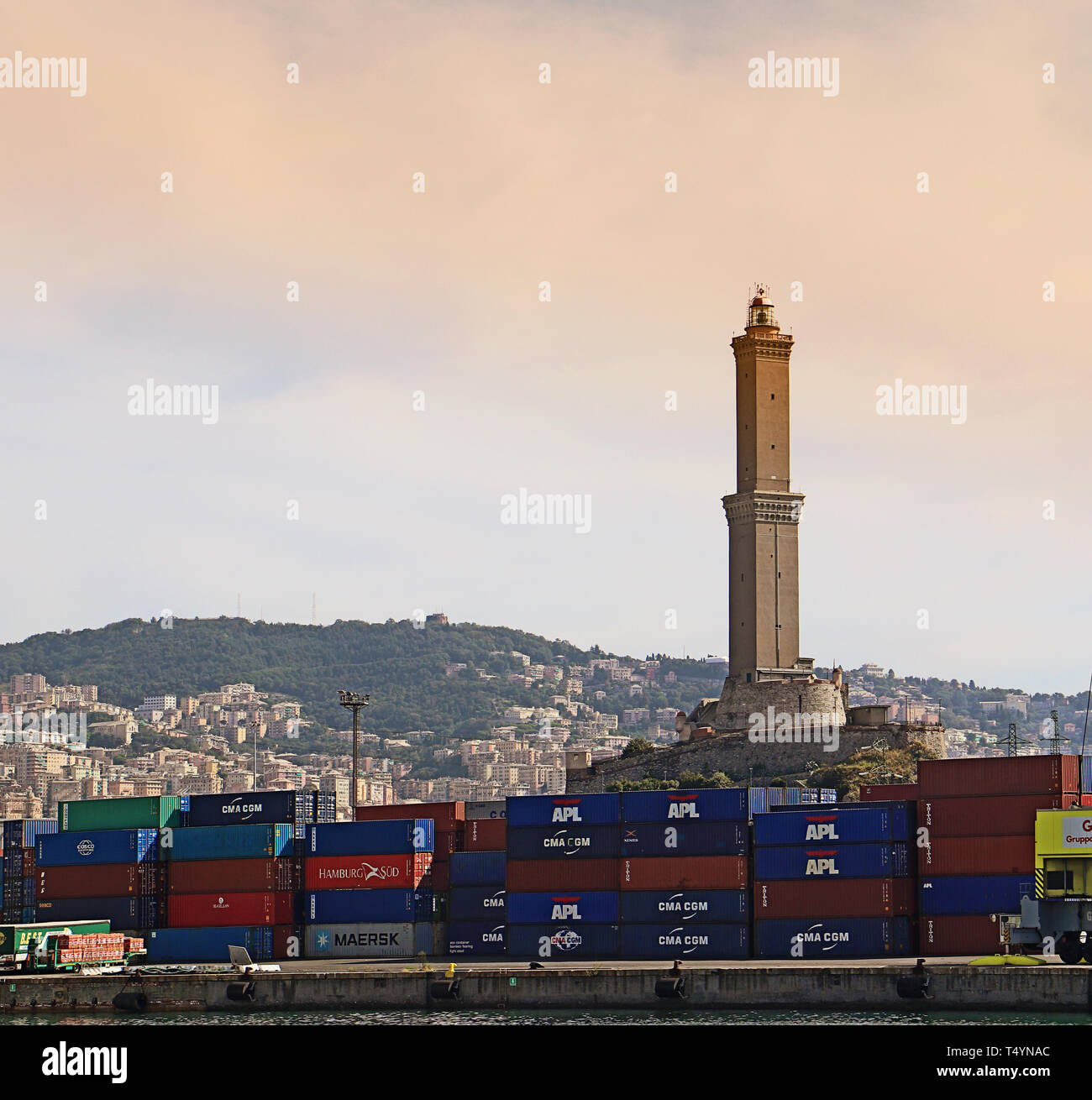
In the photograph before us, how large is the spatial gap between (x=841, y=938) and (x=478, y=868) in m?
19.4

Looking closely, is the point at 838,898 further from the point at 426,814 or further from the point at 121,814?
the point at 121,814

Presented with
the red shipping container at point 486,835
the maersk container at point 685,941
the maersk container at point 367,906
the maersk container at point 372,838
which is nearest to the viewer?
the maersk container at point 685,941

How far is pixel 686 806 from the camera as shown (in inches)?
3255

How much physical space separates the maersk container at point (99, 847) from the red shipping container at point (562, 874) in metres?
19.2

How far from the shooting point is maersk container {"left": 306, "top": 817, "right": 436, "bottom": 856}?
88.7 metres

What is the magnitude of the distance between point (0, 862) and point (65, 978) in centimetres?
1627

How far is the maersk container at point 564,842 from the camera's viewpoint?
276ft

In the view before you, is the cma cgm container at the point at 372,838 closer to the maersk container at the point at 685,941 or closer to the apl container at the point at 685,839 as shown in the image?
the apl container at the point at 685,839

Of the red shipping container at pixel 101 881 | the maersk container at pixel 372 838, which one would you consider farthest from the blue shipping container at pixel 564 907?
the red shipping container at pixel 101 881
